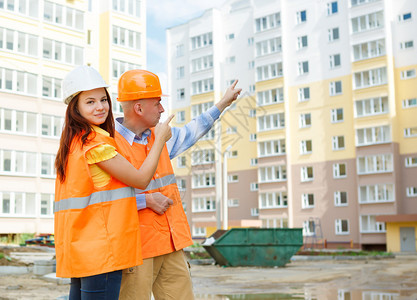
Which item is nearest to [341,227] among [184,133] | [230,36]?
[230,36]

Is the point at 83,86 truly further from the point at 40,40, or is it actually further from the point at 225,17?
the point at 225,17

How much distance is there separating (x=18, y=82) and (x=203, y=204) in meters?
28.0

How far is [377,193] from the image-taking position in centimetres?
4625

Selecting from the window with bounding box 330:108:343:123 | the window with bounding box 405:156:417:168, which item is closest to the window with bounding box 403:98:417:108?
the window with bounding box 405:156:417:168

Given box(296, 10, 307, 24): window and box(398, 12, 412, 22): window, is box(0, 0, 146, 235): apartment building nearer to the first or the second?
box(296, 10, 307, 24): window

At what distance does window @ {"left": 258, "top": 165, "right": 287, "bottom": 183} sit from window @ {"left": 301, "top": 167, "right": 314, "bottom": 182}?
1843mm

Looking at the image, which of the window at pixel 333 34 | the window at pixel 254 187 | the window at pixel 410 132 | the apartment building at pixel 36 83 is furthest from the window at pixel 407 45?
the apartment building at pixel 36 83

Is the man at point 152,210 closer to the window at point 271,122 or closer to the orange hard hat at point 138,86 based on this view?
the orange hard hat at point 138,86

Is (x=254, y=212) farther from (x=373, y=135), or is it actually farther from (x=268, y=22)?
(x=268, y=22)

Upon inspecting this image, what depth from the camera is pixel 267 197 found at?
180ft

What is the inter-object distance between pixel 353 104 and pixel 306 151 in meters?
6.68

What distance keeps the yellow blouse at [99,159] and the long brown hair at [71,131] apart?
0.10 metres

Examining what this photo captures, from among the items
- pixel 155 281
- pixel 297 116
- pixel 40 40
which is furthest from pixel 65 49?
pixel 155 281

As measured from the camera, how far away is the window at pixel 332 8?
52.1 meters
